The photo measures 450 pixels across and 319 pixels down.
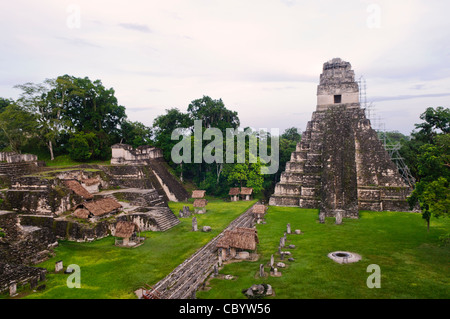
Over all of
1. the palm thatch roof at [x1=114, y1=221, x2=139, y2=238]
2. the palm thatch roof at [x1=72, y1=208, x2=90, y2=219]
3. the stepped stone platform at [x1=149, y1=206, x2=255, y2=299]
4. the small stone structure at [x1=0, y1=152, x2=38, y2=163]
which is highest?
the small stone structure at [x1=0, y1=152, x2=38, y2=163]

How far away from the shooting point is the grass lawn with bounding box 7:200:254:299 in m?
11.6

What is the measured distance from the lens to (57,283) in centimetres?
1229

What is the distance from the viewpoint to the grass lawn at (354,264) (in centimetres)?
1102

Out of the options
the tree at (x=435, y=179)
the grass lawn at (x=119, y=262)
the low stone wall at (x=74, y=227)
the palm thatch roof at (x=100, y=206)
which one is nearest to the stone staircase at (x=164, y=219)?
the low stone wall at (x=74, y=227)

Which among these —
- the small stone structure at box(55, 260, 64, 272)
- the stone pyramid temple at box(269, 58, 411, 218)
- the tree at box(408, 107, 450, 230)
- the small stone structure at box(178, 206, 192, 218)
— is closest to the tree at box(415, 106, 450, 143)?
the stone pyramid temple at box(269, 58, 411, 218)

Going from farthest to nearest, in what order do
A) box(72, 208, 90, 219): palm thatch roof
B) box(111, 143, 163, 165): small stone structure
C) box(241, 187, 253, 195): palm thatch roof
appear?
box(241, 187, 253, 195): palm thatch roof < box(111, 143, 163, 165): small stone structure < box(72, 208, 90, 219): palm thatch roof

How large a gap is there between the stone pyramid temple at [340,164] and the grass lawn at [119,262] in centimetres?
961

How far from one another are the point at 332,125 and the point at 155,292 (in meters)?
24.8

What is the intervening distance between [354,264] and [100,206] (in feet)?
52.2

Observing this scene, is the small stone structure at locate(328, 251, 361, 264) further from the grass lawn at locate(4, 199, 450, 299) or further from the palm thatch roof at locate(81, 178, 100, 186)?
the palm thatch roof at locate(81, 178, 100, 186)

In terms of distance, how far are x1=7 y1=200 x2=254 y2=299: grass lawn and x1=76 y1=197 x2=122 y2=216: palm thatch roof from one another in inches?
79.2

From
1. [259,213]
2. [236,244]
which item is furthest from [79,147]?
[236,244]

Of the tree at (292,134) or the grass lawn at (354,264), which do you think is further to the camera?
the tree at (292,134)

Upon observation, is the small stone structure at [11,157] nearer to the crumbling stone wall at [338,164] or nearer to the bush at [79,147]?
the bush at [79,147]
